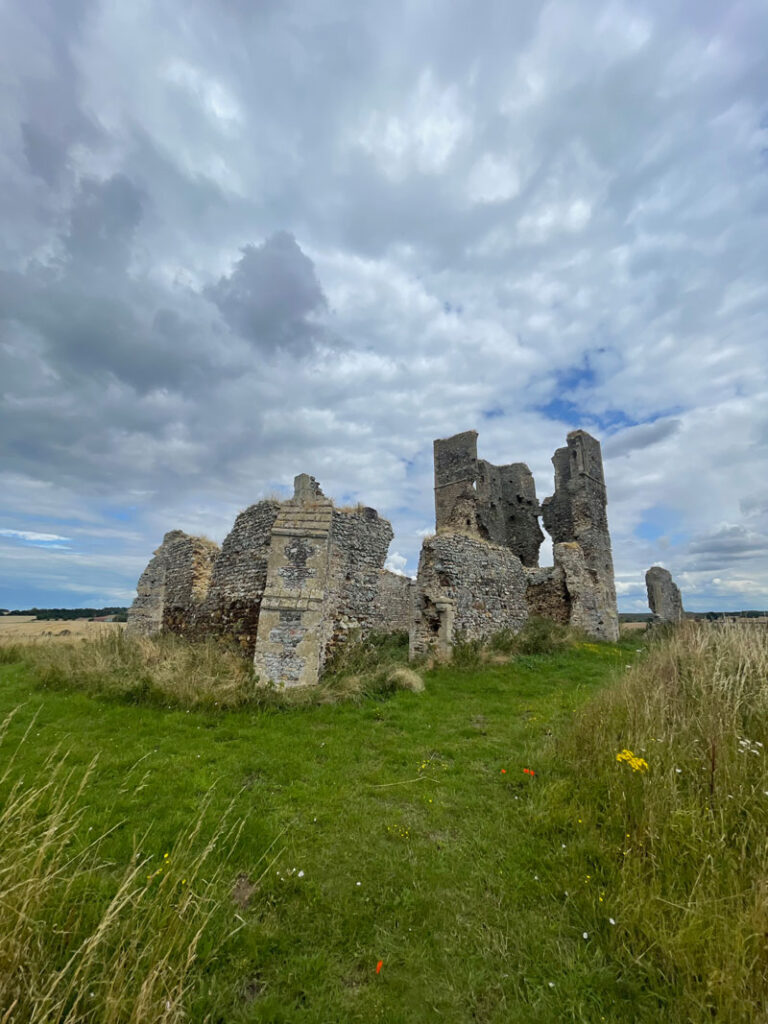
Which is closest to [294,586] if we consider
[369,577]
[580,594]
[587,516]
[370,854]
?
[369,577]

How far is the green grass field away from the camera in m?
2.70

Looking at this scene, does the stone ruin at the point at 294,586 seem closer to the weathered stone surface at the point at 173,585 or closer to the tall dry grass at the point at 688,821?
the weathered stone surface at the point at 173,585

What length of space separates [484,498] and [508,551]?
Result: 567cm

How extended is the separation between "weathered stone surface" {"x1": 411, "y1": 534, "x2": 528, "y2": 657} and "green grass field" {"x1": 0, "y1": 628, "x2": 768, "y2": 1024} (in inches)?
247

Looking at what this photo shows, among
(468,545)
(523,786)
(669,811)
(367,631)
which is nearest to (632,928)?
(669,811)

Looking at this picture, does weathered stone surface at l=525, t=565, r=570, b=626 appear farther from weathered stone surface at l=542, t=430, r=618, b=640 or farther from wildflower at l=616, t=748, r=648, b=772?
wildflower at l=616, t=748, r=648, b=772

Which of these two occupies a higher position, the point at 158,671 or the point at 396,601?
the point at 396,601

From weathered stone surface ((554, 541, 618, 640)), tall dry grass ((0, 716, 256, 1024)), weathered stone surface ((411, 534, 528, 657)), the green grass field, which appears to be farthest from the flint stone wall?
weathered stone surface ((554, 541, 618, 640))

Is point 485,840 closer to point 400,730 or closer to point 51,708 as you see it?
point 400,730

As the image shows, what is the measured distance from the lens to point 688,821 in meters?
3.77

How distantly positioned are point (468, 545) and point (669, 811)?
11.3 metres

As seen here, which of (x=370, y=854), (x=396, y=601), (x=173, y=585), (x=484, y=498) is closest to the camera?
(x=370, y=854)

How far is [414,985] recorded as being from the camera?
296 cm

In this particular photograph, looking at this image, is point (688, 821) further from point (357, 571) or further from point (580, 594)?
point (580, 594)
